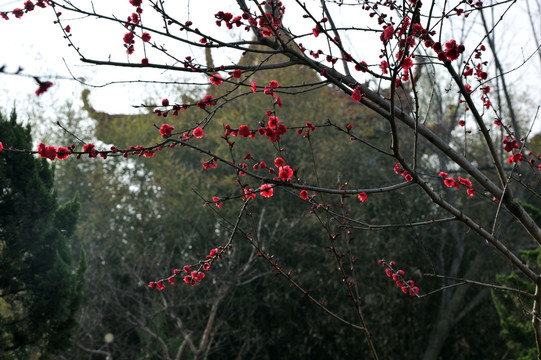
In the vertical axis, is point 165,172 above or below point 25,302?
above

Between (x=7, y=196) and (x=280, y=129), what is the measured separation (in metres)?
3.92

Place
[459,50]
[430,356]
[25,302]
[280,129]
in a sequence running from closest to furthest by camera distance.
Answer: [459,50] → [280,129] → [25,302] → [430,356]

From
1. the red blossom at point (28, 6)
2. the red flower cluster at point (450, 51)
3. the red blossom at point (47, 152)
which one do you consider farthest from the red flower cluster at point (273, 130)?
the red blossom at point (28, 6)

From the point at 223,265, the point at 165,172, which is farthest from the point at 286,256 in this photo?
the point at 165,172

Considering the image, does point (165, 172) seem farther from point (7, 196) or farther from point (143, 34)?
point (143, 34)

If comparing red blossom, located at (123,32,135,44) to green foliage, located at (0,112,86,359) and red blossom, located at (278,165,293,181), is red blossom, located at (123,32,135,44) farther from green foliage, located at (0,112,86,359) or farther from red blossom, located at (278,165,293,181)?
green foliage, located at (0,112,86,359)

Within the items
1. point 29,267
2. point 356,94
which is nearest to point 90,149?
point 356,94

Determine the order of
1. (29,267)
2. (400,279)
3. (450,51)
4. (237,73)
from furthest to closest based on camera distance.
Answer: (29,267), (400,279), (237,73), (450,51)

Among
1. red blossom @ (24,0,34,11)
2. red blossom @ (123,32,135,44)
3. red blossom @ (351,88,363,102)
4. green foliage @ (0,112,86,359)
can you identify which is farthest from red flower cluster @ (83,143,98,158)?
green foliage @ (0,112,86,359)

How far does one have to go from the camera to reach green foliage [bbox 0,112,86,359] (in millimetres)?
4344

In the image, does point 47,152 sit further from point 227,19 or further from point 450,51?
point 450,51

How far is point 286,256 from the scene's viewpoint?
22.8 feet

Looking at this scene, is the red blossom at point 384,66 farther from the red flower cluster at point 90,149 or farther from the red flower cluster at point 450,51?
the red flower cluster at point 90,149

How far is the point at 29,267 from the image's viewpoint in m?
4.51
